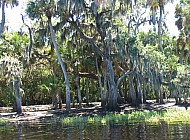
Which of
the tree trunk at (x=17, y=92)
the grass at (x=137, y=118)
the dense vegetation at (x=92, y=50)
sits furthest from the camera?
the tree trunk at (x=17, y=92)

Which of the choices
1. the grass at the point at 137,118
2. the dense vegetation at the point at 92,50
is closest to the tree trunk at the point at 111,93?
the dense vegetation at the point at 92,50

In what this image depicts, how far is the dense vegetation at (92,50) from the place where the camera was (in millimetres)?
31500

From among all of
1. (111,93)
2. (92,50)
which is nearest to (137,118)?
(111,93)

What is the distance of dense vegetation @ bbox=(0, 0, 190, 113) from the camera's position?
3150 centimetres

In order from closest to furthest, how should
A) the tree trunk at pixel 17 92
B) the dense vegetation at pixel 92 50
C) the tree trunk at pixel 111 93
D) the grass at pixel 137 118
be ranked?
1. the grass at pixel 137 118
2. the dense vegetation at pixel 92 50
3. the tree trunk at pixel 111 93
4. the tree trunk at pixel 17 92

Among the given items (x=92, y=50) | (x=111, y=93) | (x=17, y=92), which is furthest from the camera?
(x=92, y=50)

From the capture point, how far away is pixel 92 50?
37.4m

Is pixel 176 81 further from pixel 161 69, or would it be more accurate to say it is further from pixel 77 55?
pixel 77 55

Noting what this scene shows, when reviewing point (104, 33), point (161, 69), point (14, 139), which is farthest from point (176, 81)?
point (14, 139)

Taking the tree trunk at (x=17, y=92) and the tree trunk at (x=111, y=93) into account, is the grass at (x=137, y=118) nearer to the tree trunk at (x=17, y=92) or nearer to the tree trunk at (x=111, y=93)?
the tree trunk at (x=111, y=93)

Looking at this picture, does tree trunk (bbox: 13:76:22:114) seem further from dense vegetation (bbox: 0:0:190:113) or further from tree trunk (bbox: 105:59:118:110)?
tree trunk (bbox: 105:59:118:110)

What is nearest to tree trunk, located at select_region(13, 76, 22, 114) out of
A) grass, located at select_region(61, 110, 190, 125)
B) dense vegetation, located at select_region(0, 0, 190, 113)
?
dense vegetation, located at select_region(0, 0, 190, 113)

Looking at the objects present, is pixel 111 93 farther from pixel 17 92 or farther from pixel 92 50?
pixel 17 92

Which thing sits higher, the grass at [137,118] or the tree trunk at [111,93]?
the tree trunk at [111,93]
